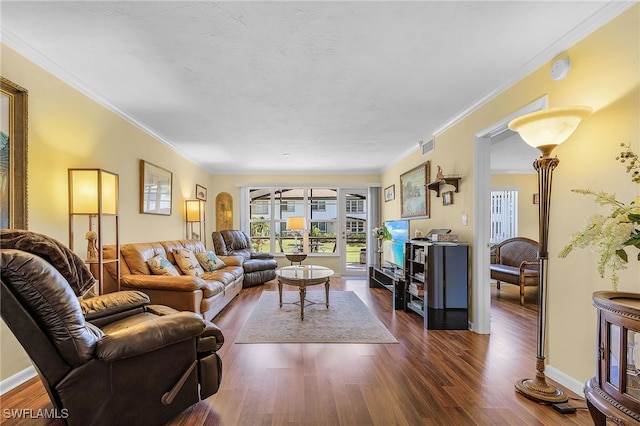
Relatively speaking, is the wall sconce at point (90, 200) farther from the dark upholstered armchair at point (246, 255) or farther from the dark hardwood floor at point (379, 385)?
the dark upholstered armchair at point (246, 255)

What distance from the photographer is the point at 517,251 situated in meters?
5.34

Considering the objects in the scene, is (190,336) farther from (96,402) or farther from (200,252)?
(200,252)

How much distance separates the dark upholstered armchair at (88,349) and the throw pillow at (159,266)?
1530mm

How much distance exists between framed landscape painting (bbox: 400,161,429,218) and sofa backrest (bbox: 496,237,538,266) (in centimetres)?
202

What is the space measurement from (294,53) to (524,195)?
6.16 m

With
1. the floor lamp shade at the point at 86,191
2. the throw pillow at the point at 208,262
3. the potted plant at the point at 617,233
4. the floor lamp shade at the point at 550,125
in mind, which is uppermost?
the floor lamp shade at the point at 550,125

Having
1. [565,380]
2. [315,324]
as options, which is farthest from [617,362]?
[315,324]

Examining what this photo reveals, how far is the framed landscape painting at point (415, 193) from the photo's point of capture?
4.46 m

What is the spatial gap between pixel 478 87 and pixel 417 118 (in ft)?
2.86

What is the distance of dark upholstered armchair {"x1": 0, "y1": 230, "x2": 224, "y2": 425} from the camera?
1.29 meters

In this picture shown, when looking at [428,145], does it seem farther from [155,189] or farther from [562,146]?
[155,189]

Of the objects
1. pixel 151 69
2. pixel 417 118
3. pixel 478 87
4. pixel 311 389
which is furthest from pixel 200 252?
pixel 478 87

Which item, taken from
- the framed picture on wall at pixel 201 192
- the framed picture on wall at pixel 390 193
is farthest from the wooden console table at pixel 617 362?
the framed picture on wall at pixel 201 192

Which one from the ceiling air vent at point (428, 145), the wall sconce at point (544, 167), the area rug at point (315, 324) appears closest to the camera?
the wall sconce at point (544, 167)
